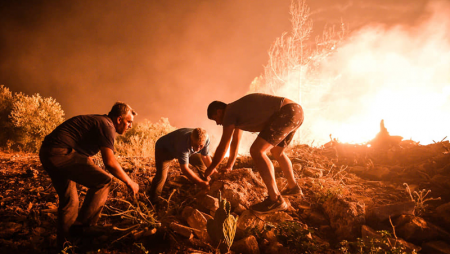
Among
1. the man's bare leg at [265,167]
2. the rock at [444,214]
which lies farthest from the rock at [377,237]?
the man's bare leg at [265,167]

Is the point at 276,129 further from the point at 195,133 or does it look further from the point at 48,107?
the point at 48,107

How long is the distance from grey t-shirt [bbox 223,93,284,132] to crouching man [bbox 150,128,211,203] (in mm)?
579

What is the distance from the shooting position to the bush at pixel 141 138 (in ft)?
27.7

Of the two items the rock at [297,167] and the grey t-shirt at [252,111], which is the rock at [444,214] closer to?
the rock at [297,167]

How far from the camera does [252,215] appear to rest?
98.7 inches

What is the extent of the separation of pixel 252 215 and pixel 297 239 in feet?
1.92

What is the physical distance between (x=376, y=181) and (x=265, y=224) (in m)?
2.81

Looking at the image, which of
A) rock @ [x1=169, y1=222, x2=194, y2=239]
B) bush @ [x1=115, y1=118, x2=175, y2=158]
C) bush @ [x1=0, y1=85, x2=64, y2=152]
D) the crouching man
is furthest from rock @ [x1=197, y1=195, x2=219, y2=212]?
bush @ [x1=0, y1=85, x2=64, y2=152]

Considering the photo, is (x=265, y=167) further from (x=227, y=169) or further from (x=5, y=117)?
(x=5, y=117)

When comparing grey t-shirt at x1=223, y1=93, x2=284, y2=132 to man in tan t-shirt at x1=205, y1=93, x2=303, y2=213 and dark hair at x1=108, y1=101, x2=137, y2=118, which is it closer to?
man in tan t-shirt at x1=205, y1=93, x2=303, y2=213

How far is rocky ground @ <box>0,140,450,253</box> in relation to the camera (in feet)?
7.04

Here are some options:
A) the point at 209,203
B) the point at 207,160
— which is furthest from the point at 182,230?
the point at 207,160

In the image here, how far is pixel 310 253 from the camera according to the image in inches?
78.6

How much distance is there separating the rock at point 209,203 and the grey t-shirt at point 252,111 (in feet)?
3.40
